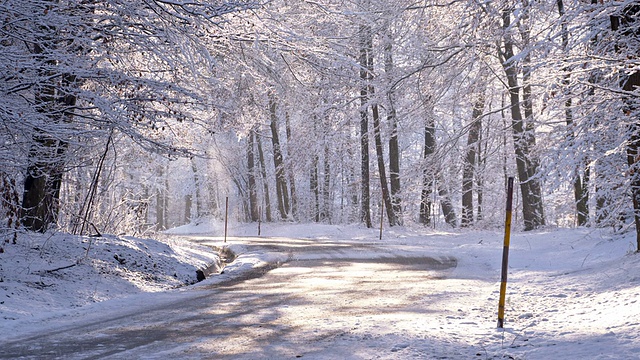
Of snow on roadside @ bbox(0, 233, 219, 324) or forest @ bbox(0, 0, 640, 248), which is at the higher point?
forest @ bbox(0, 0, 640, 248)

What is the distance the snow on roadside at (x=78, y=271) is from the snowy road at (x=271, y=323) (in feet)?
3.07

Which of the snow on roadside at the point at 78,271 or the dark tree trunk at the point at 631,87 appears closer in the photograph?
the snow on roadside at the point at 78,271

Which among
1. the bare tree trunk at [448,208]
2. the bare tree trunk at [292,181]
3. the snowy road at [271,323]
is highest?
the bare tree trunk at [292,181]

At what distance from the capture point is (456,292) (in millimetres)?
9695

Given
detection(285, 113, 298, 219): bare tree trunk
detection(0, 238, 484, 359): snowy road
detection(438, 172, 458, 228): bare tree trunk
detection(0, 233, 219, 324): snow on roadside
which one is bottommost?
detection(0, 238, 484, 359): snowy road

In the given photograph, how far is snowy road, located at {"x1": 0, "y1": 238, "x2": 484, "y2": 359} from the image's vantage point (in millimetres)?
5906

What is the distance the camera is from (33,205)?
12070mm

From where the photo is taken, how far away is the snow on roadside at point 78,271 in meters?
8.48

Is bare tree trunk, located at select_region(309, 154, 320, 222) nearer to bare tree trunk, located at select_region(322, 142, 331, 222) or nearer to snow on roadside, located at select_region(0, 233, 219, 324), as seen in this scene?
bare tree trunk, located at select_region(322, 142, 331, 222)

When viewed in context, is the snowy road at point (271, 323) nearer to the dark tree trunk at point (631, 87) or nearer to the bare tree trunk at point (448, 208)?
the dark tree trunk at point (631, 87)

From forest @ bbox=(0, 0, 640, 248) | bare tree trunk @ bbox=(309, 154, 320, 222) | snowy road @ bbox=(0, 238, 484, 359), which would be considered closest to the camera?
snowy road @ bbox=(0, 238, 484, 359)

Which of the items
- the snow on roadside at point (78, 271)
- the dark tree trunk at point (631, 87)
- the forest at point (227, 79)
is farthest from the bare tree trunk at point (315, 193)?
the dark tree trunk at point (631, 87)

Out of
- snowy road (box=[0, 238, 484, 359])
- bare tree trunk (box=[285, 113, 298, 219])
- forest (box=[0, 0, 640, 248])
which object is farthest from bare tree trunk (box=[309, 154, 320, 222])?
snowy road (box=[0, 238, 484, 359])

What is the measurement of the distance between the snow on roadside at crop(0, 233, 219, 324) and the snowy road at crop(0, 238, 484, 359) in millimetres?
936
